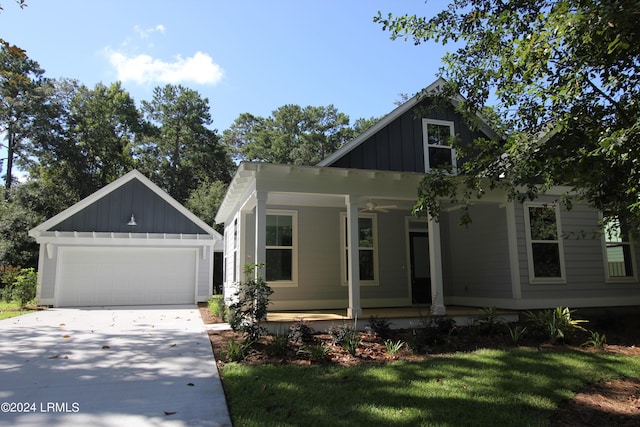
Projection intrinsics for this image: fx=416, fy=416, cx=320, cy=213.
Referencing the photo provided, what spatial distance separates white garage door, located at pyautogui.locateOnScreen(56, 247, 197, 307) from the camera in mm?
14203

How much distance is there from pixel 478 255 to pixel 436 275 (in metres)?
2.48

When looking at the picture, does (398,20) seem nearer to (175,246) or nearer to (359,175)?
(359,175)

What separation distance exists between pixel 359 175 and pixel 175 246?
9346 millimetres

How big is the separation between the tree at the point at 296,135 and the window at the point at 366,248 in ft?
69.8

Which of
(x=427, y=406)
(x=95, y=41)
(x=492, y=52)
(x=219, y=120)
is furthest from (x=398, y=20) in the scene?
(x=219, y=120)

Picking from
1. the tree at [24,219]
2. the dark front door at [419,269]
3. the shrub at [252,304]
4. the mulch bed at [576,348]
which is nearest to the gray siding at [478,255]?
the dark front door at [419,269]

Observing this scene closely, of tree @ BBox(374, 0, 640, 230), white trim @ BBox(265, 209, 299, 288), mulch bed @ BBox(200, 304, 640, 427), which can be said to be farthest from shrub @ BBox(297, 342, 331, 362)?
white trim @ BBox(265, 209, 299, 288)

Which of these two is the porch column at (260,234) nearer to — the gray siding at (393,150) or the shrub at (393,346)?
the shrub at (393,346)

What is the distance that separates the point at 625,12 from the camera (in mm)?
3697

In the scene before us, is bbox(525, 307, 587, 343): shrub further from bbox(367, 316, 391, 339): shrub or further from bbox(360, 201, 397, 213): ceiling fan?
bbox(360, 201, 397, 213): ceiling fan

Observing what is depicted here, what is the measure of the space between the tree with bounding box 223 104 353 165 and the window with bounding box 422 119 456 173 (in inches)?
852

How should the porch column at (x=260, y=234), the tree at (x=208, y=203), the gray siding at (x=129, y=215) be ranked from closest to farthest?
the porch column at (x=260, y=234) < the gray siding at (x=129, y=215) < the tree at (x=208, y=203)

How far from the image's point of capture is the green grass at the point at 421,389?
149 inches

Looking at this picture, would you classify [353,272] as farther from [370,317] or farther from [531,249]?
[531,249]
